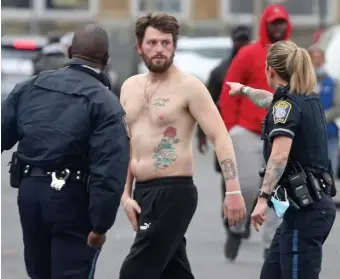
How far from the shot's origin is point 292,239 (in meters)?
7.07

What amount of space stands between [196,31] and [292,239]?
36765 millimetres

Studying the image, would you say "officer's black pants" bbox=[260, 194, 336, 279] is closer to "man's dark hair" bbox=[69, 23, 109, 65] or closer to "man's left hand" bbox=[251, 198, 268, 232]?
"man's left hand" bbox=[251, 198, 268, 232]

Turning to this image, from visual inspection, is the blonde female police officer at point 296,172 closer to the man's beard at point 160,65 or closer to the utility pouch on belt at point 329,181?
the utility pouch on belt at point 329,181

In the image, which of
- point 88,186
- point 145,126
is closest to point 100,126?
point 88,186

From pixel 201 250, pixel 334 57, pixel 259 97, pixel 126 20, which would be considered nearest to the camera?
pixel 259 97

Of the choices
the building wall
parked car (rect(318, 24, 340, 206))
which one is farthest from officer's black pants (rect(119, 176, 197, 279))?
the building wall

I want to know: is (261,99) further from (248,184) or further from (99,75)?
(248,184)

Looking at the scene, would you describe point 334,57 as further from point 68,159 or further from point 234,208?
point 68,159

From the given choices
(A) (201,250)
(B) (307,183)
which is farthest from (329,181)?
(A) (201,250)

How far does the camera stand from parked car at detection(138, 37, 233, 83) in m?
32.2

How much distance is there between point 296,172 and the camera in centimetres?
717

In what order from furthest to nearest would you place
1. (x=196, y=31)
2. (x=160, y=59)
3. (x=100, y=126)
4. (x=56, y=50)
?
1. (x=196, y=31)
2. (x=56, y=50)
3. (x=160, y=59)
4. (x=100, y=126)

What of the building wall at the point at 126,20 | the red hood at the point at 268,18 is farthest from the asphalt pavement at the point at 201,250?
the building wall at the point at 126,20

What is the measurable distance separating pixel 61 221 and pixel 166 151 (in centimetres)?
106
